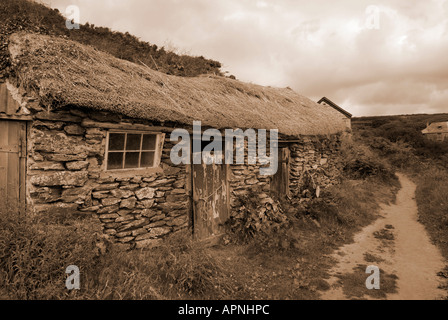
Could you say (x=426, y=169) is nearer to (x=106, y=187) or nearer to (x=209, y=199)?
(x=209, y=199)

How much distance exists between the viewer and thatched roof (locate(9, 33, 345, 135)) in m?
3.68

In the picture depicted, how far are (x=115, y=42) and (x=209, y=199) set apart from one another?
942 cm

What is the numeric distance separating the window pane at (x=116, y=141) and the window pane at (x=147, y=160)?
0.43 metres

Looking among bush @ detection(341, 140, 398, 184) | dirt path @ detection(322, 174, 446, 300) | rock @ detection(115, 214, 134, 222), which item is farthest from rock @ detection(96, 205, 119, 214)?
bush @ detection(341, 140, 398, 184)

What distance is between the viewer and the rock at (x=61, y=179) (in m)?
3.47

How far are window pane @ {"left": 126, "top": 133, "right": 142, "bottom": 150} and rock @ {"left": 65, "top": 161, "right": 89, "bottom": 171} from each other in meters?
0.82

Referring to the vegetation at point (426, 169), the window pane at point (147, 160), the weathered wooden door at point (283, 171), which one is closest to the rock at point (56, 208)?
the window pane at point (147, 160)

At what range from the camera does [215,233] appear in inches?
230

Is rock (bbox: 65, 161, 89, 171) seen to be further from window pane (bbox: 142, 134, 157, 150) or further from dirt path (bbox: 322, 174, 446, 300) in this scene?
dirt path (bbox: 322, 174, 446, 300)

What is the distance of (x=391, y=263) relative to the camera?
194 inches

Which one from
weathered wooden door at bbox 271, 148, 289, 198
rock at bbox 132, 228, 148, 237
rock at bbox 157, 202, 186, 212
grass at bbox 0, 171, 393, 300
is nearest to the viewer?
grass at bbox 0, 171, 393, 300

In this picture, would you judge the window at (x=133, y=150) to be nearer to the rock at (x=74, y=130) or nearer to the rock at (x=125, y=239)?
the rock at (x=74, y=130)
